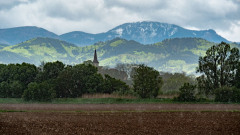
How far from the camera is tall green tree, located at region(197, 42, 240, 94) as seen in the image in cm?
6538

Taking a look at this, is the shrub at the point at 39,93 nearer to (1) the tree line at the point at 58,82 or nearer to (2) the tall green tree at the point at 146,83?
(1) the tree line at the point at 58,82

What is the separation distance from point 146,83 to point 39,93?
24.9 m

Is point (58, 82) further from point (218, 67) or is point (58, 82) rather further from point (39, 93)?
point (218, 67)

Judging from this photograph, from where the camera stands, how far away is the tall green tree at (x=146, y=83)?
6588 centimetres

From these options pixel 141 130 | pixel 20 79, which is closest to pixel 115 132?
pixel 141 130

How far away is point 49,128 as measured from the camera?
1037 inches

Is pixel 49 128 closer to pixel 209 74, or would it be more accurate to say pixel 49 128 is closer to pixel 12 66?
pixel 209 74

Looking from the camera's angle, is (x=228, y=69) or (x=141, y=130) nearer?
(x=141, y=130)

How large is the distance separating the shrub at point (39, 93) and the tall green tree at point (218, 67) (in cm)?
3506

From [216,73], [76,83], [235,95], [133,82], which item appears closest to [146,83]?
[133,82]

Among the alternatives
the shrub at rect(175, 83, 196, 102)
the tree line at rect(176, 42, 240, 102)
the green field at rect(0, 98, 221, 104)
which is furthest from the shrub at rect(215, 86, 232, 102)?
the green field at rect(0, 98, 221, 104)

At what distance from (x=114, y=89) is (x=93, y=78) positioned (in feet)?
20.7

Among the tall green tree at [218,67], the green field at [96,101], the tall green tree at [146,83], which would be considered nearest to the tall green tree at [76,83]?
the green field at [96,101]

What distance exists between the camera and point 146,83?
66.0 metres
